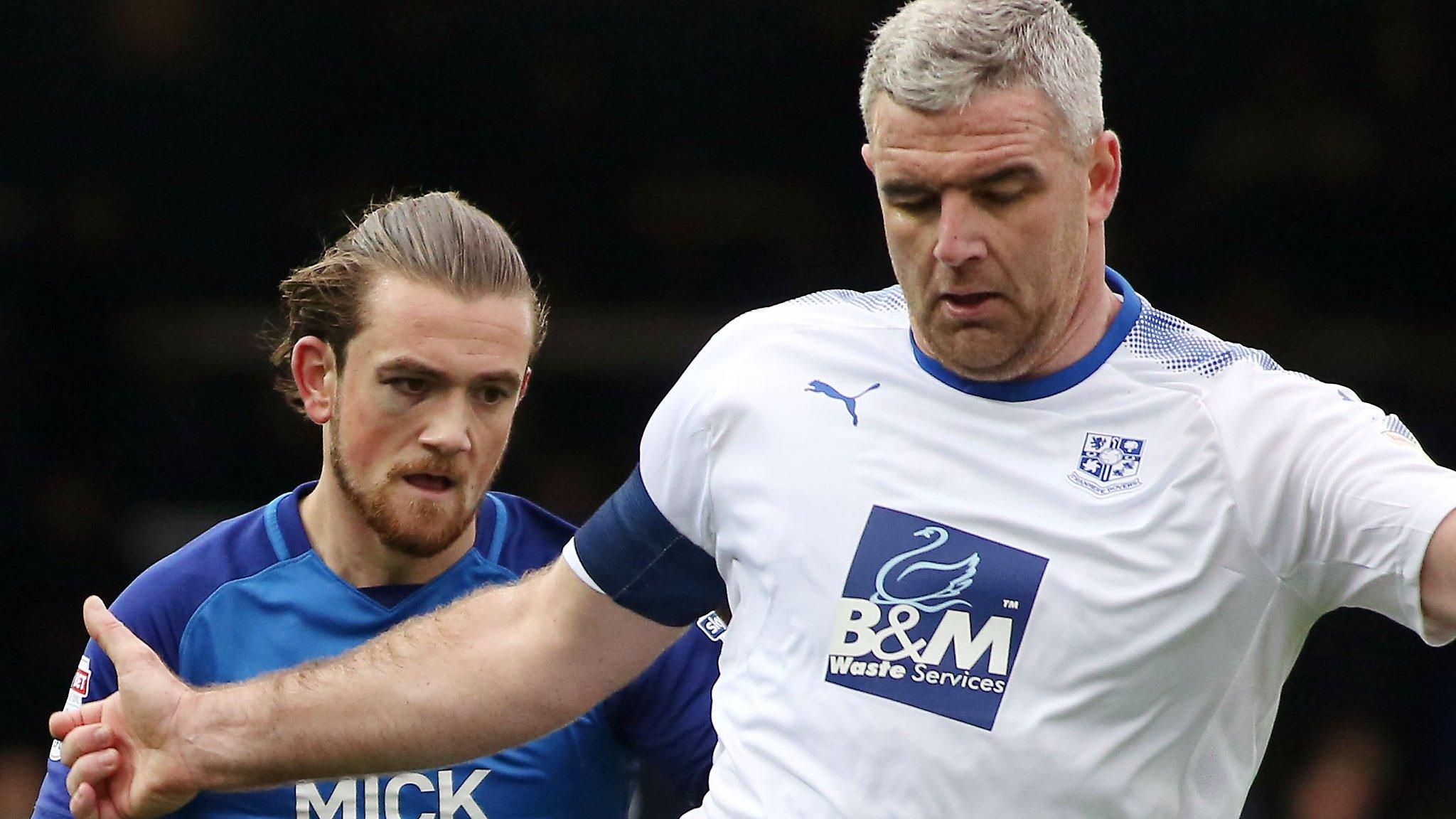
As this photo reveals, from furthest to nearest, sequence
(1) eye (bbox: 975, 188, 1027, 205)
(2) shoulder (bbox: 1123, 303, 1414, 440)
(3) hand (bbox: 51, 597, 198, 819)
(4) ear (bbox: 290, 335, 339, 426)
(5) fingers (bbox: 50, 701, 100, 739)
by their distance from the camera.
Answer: (4) ear (bbox: 290, 335, 339, 426), (5) fingers (bbox: 50, 701, 100, 739), (3) hand (bbox: 51, 597, 198, 819), (1) eye (bbox: 975, 188, 1027, 205), (2) shoulder (bbox: 1123, 303, 1414, 440)

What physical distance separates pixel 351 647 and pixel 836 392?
1.37 m

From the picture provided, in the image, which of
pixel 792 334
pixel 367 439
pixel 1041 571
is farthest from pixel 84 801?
pixel 1041 571

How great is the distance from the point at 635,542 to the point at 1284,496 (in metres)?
1.03

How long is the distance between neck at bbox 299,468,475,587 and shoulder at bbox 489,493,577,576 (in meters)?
0.06

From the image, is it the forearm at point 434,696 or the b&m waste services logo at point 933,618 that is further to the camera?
the forearm at point 434,696

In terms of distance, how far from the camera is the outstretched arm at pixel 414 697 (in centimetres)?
308

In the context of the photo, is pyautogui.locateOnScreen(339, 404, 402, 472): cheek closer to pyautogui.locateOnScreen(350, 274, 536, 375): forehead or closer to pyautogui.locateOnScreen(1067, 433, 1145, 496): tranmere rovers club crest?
pyautogui.locateOnScreen(350, 274, 536, 375): forehead

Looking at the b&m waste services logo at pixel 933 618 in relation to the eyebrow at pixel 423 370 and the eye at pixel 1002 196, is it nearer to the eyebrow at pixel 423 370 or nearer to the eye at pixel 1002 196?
the eye at pixel 1002 196

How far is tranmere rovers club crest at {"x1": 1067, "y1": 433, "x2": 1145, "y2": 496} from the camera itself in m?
2.67

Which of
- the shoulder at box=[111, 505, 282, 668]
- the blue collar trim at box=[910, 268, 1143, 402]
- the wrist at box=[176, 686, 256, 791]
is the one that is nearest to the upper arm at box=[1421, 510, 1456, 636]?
the blue collar trim at box=[910, 268, 1143, 402]

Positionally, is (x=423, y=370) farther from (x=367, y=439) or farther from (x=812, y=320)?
(x=812, y=320)

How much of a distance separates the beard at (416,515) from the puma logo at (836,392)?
109 centimetres

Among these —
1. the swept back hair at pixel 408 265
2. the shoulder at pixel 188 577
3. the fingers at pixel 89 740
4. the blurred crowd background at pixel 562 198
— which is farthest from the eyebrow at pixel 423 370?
the blurred crowd background at pixel 562 198

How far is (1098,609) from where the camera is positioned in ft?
8.53
